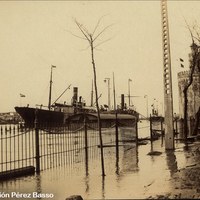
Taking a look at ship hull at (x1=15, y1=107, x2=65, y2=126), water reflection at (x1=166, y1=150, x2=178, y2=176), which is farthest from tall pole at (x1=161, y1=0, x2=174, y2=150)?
ship hull at (x1=15, y1=107, x2=65, y2=126)

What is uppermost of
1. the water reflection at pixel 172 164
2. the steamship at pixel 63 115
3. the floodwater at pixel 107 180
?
the steamship at pixel 63 115

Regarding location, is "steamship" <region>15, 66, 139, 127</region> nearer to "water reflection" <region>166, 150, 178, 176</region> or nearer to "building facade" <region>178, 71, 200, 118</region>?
"building facade" <region>178, 71, 200, 118</region>

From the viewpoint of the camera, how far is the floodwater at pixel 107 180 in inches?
296

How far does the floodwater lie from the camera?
24.6ft

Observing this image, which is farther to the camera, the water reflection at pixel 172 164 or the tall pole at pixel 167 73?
the tall pole at pixel 167 73

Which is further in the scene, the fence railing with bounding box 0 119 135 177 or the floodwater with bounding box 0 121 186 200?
the fence railing with bounding box 0 119 135 177

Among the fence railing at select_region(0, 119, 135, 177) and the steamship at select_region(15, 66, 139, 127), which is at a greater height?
the steamship at select_region(15, 66, 139, 127)

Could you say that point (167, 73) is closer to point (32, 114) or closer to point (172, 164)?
point (172, 164)

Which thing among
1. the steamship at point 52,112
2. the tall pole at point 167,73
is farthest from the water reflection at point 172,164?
the steamship at point 52,112

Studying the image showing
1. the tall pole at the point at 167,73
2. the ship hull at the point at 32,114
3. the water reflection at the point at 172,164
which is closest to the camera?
the water reflection at the point at 172,164

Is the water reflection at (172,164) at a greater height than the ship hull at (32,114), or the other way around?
the ship hull at (32,114)

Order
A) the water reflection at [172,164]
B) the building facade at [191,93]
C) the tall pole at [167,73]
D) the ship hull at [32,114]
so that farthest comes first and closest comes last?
the ship hull at [32,114] < the building facade at [191,93] < the tall pole at [167,73] < the water reflection at [172,164]

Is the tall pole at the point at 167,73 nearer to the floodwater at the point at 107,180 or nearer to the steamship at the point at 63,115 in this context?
the floodwater at the point at 107,180

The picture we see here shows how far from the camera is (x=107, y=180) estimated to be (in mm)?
9227
